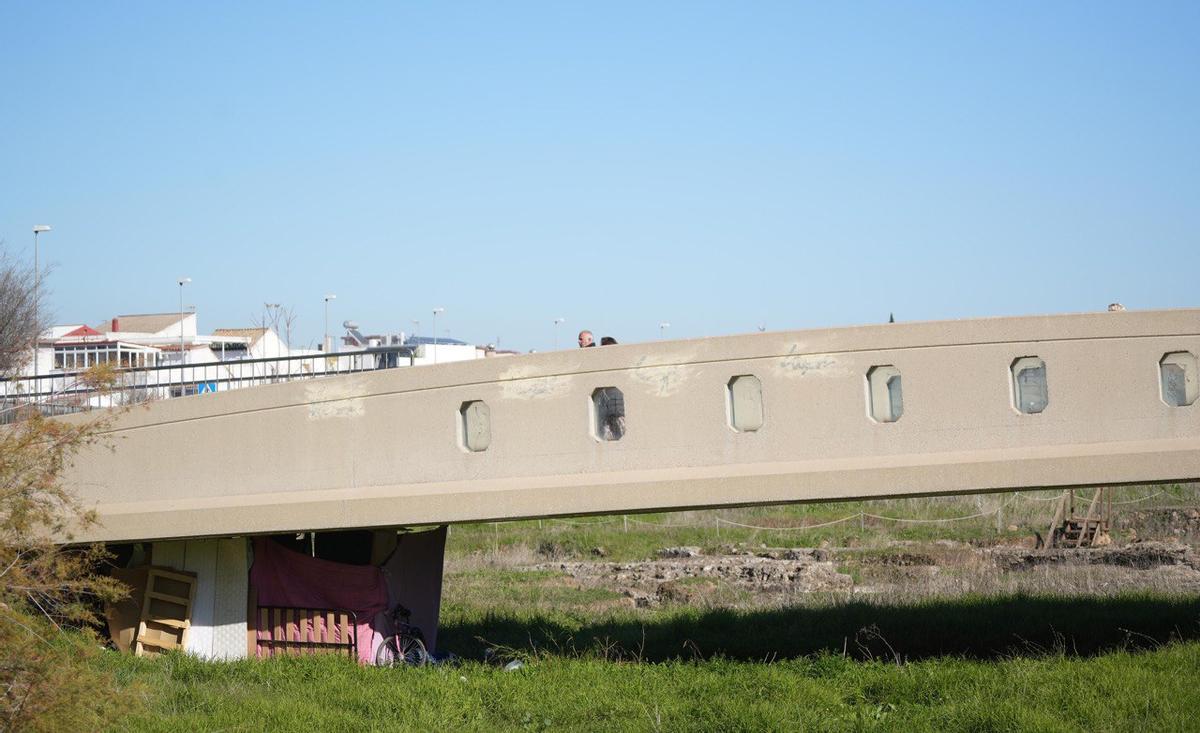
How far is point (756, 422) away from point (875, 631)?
4.74 meters

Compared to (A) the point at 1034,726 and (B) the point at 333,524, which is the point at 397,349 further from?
(A) the point at 1034,726

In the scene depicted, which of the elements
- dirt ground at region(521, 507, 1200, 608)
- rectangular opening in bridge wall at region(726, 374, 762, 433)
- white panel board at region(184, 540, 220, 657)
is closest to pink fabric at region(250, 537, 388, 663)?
white panel board at region(184, 540, 220, 657)

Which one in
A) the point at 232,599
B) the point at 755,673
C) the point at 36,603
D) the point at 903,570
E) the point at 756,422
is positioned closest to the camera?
the point at 36,603

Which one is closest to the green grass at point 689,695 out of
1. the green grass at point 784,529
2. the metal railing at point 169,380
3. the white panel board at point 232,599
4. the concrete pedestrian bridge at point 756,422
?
the white panel board at point 232,599

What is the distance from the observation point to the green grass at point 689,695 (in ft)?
40.5

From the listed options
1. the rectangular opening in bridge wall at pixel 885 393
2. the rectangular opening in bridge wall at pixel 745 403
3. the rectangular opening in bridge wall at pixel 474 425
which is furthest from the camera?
the rectangular opening in bridge wall at pixel 474 425

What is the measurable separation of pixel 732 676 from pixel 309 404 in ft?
19.0

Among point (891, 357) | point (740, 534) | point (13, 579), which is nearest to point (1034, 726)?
point (891, 357)

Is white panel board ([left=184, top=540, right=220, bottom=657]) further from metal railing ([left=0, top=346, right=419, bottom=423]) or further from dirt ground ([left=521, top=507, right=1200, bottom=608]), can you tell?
dirt ground ([left=521, top=507, right=1200, bottom=608])

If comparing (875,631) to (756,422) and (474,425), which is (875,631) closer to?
(756,422)

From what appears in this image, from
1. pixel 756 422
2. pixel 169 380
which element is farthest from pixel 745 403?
pixel 169 380

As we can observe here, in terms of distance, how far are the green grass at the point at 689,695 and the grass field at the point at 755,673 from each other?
1.1 inches

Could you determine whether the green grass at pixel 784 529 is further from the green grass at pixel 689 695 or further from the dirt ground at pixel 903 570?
the green grass at pixel 689 695

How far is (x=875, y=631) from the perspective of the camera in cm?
1672
